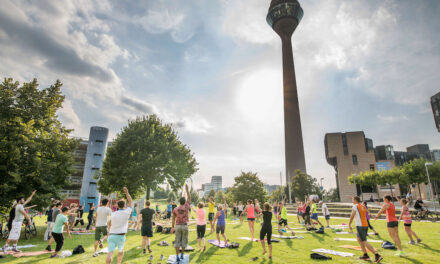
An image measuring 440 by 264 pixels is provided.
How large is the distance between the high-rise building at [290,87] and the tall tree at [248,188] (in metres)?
33.8

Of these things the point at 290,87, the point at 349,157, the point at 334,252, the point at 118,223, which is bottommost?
the point at 334,252

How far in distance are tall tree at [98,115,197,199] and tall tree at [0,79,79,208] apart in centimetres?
740

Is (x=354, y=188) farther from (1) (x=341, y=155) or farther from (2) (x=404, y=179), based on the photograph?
(2) (x=404, y=179)

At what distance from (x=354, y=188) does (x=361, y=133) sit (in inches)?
732

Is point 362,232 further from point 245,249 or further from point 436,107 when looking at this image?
point 436,107

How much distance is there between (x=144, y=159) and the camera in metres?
24.6

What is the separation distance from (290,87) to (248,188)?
5355 centimetres

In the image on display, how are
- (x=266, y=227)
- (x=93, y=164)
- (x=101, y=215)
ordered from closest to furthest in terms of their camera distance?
(x=266, y=227)
(x=101, y=215)
(x=93, y=164)

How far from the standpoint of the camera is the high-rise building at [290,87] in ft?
267

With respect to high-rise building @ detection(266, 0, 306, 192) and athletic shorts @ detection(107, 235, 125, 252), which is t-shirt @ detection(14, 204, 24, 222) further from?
high-rise building @ detection(266, 0, 306, 192)

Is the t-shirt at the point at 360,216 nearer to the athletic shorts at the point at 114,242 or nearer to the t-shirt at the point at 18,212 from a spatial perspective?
the athletic shorts at the point at 114,242

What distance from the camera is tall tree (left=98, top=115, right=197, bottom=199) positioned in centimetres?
2427

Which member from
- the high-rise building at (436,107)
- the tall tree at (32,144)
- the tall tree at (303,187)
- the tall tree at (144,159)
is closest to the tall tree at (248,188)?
the tall tree at (303,187)

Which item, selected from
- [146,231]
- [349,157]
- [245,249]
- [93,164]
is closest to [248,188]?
[245,249]
